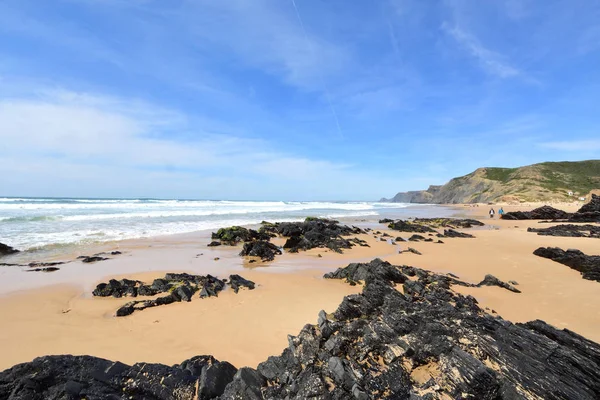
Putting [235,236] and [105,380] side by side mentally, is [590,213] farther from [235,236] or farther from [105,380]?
[105,380]

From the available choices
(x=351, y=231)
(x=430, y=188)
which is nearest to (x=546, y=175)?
(x=430, y=188)

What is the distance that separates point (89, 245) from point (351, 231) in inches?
771

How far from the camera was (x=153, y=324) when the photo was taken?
6.98 metres

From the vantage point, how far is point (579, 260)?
38.5 feet

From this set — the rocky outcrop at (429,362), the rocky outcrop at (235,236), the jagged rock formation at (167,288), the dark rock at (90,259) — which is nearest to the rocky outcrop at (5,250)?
the dark rock at (90,259)

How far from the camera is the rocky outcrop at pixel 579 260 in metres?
10.5

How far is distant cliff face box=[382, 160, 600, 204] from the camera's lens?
84.3 metres

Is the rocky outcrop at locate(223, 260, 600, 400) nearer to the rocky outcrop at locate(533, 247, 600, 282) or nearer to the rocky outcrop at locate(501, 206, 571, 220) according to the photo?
the rocky outcrop at locate(533, 247, 600, 282)

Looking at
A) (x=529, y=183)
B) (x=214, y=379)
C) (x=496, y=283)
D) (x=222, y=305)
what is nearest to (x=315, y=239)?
(x=496, y=283)

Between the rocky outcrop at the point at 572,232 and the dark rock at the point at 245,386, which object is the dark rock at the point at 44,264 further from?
the rocky outcrop at the point at 572,232

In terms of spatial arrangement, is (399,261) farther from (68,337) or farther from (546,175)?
(546,175)

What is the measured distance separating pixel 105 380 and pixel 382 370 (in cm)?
402

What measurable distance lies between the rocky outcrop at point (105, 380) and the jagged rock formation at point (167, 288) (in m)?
4.03

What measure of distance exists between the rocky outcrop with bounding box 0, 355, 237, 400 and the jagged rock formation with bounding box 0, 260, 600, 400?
1 cm
